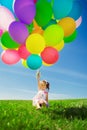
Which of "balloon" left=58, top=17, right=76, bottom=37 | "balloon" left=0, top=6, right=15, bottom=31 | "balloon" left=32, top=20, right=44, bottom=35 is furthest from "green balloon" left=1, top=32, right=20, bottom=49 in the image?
"balloon" left=58, top=17, right=76, bottom=37

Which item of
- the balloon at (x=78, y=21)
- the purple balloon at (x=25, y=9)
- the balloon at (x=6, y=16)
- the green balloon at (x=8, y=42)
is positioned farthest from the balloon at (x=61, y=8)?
the green balloon at (x=8, y=42)

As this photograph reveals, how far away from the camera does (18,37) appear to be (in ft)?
40.8

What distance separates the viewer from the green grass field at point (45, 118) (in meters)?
11.8

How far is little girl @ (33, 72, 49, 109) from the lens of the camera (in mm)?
14789

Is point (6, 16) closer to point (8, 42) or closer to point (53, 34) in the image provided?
point (8, 42)

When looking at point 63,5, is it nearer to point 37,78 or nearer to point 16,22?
point 16,22

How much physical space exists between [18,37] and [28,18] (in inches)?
22.6

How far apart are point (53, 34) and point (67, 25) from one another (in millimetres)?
559

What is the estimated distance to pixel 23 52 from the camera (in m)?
12.9

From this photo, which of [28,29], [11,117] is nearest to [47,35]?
[28,29]

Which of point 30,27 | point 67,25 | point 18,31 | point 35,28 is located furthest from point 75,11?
point 18,31

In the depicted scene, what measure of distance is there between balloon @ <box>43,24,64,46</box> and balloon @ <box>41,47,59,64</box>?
0.53 feet

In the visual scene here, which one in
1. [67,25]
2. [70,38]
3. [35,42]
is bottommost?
[35,42]

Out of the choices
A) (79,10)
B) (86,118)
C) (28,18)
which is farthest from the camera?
(86,118)
